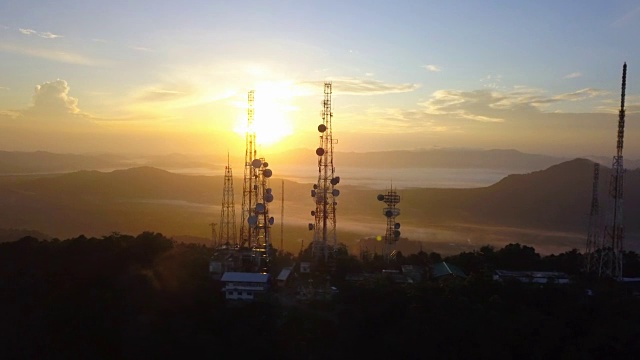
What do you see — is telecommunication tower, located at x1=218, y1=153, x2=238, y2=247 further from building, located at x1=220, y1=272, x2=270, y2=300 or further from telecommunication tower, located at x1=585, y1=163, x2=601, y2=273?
telecommunication tower, located at x1=585, y1=163, x2=601, y2=273

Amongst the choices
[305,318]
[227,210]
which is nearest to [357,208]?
[227,210]

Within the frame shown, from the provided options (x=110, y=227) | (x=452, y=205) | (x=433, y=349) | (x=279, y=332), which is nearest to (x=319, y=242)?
(x=279, y=332)

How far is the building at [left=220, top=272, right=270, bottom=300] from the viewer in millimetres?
14750

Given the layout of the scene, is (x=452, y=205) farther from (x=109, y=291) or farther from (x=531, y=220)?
(x=109, y=291)

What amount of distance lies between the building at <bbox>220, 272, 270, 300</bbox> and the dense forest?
36 cm

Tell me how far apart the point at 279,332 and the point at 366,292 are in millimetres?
2646

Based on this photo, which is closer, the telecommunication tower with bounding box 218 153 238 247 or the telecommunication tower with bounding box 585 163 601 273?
the telecommunication tower with bounding box 585 163 601 273

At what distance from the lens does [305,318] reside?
44.4 feet

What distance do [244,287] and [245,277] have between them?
0.30 meters

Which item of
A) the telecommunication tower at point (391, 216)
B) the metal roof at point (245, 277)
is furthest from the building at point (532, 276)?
the metal roof at point (245, 277)

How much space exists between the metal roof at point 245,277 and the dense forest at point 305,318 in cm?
52

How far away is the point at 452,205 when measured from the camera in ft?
140

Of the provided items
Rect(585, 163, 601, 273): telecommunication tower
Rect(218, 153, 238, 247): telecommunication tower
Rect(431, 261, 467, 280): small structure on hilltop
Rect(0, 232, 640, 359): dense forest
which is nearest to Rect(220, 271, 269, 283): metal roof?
Rect(0, 232, 640, 359): dense forest

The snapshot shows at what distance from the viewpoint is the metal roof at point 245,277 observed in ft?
48.5
